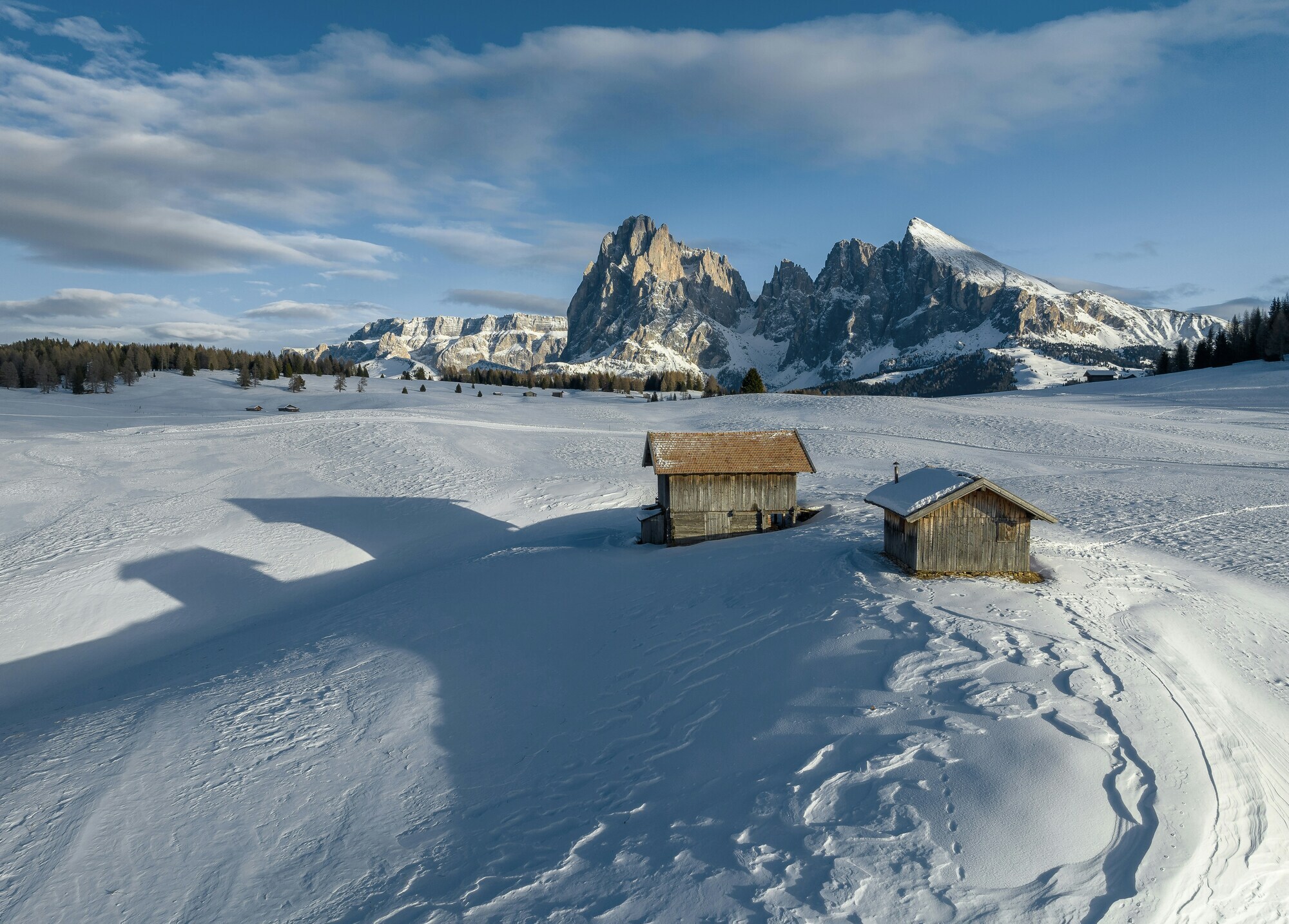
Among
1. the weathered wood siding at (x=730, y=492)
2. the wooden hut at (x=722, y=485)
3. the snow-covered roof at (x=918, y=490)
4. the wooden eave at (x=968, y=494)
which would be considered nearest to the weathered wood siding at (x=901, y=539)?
the snow-covered roof at (x=918, y=490)

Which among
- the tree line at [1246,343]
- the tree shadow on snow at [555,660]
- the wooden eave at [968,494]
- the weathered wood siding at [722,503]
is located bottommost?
the tree shadow on snow at [555,660]

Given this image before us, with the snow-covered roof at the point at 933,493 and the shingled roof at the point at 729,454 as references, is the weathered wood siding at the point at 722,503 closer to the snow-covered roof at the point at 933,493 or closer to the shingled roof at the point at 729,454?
the shingled roof at the point at 729,454

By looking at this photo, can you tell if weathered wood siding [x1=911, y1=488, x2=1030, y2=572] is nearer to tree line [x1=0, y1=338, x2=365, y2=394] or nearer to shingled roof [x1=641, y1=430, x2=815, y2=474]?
shingled roof [x1=641, y1=430, x2=815, y2=474]

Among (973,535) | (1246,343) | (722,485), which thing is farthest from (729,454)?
(1246,343)

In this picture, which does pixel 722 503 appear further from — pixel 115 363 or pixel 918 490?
pixel 115 363

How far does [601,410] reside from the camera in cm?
8044

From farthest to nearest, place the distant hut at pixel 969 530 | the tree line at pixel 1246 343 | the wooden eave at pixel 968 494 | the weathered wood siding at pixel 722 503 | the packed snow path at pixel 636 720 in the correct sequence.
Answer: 1. the tree line at pixel 1246 343
2. the weathered wood siding at pixel 722 503
3. the distant hut at pixel 969 530
4. the wooden eave at pixel 968 494
5. the packed snow path at pixel 636 720

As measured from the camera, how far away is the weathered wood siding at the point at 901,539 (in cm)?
1916

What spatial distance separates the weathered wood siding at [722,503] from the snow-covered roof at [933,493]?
7.13 m

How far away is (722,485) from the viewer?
92.3ft

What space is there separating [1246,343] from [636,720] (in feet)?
390

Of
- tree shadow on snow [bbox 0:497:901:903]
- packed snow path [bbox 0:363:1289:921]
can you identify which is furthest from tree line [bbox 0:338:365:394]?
tree shadow on snow [bbox 0:497:901:903]

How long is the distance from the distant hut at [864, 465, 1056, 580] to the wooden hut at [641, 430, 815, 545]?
351 inches

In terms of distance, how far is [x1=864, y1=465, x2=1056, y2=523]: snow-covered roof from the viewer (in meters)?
18.8
